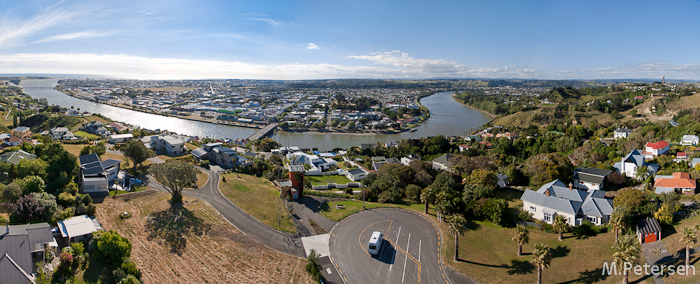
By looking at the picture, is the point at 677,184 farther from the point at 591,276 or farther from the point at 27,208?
the point at 27,208

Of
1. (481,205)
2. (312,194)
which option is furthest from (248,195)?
(481,205)

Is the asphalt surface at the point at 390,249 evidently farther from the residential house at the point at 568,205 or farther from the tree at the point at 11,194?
the tree at the point at 11,194

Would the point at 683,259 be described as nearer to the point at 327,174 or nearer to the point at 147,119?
the point at 327,174

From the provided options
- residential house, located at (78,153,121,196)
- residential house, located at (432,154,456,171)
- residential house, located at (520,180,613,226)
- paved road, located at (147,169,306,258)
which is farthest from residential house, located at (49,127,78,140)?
residential house, located at (520,180,613,226)

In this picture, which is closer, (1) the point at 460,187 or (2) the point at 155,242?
(2) the point at 155,242

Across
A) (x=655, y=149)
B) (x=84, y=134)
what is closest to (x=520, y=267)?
(x=655, y=149)
